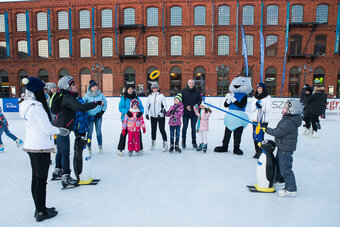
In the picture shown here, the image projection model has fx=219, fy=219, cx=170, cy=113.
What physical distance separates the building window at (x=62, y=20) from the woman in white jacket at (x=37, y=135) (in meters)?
26.3

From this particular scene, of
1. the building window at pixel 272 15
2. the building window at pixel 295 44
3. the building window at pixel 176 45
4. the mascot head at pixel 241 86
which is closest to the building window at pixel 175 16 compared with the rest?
the building window at pixel 176 45

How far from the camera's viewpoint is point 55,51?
25078 millimetres

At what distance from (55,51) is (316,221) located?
92.5 ft

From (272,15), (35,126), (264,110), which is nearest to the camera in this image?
(35,126)

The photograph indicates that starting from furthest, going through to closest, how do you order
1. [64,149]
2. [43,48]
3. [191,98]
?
[43,48] < [191,98] < [64,149]

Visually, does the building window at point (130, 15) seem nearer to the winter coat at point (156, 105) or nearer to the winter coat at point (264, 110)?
the winter coat at point (156, 105)

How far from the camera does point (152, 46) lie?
963 inches

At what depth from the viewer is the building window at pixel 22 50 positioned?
2558 centimetres

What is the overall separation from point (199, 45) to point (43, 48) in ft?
59.1

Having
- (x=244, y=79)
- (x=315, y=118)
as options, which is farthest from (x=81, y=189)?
(x=315, y=118)

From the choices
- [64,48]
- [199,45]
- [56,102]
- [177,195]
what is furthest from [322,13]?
[56,102]

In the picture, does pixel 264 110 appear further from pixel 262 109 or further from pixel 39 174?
pixel 39 174

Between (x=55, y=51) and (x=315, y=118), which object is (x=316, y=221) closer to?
(x=315, y=118)

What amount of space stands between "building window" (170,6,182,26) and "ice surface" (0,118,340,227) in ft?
70.5
